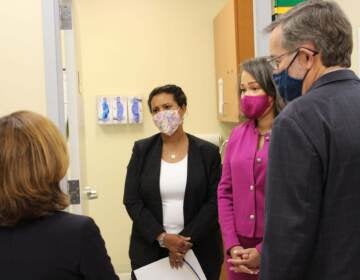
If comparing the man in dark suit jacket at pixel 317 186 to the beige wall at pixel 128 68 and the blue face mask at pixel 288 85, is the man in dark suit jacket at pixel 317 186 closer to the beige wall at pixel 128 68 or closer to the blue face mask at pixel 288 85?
the blue face mask at pixel 288 85

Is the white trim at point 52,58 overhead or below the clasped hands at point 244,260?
overhead

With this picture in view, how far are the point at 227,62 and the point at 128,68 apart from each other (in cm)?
87

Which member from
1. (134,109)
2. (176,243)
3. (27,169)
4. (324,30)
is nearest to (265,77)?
(324,30)

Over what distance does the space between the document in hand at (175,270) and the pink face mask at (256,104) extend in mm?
712

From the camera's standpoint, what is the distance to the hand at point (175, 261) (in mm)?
1978

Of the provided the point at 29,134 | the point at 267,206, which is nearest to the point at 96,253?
the point at 29,134

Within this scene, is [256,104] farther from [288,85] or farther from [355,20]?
[355,20]

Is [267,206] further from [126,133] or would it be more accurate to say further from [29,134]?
[126,133]

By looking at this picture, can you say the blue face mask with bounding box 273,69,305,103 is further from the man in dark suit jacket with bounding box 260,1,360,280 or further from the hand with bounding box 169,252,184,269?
the hand with bounding box 169,252,184,269

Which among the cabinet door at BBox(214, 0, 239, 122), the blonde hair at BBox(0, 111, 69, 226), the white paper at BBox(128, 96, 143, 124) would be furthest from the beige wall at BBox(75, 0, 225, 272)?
the blonde hair at BBox(0, 111, 69, 226)

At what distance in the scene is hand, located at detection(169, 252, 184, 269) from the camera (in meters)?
1.98

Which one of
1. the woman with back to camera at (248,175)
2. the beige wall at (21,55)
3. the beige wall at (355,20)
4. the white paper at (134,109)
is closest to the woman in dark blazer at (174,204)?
the woman with back to camera at (248,175)

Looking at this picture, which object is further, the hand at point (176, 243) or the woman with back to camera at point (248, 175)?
the hand at point (176, 243)

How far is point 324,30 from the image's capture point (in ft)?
3.74
